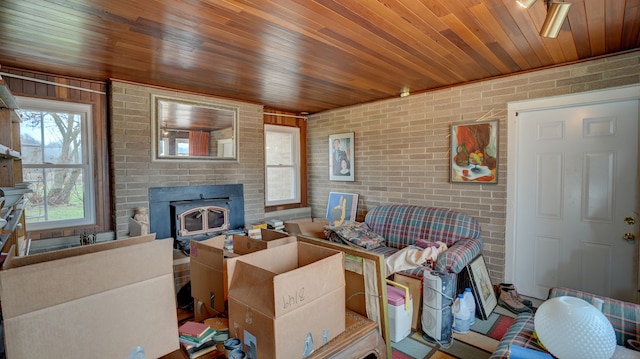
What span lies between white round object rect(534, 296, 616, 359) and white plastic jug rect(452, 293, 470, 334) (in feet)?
4.98

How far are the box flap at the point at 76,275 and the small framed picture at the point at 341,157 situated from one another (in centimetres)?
395

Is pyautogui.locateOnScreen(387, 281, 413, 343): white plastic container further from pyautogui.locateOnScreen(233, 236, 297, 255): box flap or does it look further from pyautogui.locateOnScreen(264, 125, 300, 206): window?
pyautogui.locateOnScreen(264, 125, 300, 206): window

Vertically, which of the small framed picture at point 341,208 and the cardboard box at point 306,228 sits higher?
the small framed picture at point 341,208

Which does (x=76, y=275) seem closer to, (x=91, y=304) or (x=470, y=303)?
(x=91, y=304)

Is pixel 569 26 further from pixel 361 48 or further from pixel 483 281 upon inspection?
pixel 483 281

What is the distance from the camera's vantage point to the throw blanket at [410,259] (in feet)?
9.57

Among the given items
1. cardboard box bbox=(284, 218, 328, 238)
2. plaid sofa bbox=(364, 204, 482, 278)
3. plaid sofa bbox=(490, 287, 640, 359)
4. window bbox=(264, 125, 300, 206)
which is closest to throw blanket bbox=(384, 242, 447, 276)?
plaid sofa bbox=(364, 204, 482, 278)

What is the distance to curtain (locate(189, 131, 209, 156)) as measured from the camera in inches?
157

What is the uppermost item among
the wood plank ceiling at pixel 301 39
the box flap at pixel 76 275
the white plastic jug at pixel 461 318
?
the wood plank ceiling at pixel 301 39

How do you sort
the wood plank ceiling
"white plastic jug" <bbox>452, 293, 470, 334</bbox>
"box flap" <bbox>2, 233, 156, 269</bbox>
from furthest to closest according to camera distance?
"white plastic jug" <bbox>452, 293, 470, 334</bbox> < the wood plank ceiling < "box flap" <bbox>2, 233, 156, 269</bbox>

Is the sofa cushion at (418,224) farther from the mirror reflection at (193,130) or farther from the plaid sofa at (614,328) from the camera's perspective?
the mirror reflection at (193,130)

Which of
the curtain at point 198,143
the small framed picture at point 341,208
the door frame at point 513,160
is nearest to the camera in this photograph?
the door frame at point 513,160

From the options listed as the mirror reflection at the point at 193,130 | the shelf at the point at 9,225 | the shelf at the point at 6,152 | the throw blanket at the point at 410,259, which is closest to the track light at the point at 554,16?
the throw blanket at the point at 410,259

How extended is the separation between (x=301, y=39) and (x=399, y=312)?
2.28 metres
